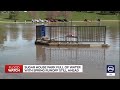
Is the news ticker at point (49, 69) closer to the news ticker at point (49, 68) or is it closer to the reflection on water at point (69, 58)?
the news ticker at point (49, 68)

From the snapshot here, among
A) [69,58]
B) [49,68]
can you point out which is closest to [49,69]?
[49,68]

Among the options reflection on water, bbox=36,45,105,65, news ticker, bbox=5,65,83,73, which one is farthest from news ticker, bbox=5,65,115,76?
reflection on water, bbox=36,45,105,65

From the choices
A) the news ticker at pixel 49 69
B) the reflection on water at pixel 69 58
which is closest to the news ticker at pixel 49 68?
the news ticker at pixel 49 69

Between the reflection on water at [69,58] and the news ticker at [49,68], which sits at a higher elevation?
the news ticker at [49,68]

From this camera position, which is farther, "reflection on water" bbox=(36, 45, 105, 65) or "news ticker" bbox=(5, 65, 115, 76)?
"reflection on water" bbox=(36, 45, 105, 65)

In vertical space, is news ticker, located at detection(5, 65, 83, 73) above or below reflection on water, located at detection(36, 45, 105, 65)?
above

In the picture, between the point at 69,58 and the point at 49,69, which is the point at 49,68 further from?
the point at 69,58

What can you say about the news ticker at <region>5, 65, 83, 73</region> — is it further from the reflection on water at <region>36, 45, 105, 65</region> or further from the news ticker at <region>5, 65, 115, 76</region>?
the reflection on water at <region>36, 45, 105, 65</region>
